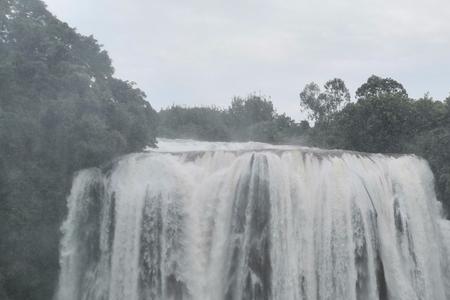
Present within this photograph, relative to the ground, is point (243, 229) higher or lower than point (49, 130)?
lower

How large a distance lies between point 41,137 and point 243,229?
26.3 ft

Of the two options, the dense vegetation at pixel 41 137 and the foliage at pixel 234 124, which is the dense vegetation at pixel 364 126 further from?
the dense vegetation at pixel 41 137

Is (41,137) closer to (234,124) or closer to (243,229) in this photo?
(243,229)

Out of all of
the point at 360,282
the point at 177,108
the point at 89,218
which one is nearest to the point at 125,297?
the point at 89,218

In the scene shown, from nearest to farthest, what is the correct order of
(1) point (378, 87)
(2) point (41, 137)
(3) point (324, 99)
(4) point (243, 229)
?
(4) point (243, 229)
(2) point (41, 137)
(1) point (378, 87)
(3) point (324, 99)

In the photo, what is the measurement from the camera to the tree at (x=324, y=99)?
4412cm

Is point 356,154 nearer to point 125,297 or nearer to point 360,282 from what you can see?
point 360,282

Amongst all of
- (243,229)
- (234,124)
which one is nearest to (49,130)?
(243,229)

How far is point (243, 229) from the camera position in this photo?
16125 mm

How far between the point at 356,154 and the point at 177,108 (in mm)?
34724

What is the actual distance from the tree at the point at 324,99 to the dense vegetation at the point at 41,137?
85.3 feet

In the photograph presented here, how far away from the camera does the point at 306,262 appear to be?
1603 cm

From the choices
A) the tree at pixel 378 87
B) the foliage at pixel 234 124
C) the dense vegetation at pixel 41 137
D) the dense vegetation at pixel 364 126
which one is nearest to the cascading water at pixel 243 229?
the dense vegetation at pixel 41 137

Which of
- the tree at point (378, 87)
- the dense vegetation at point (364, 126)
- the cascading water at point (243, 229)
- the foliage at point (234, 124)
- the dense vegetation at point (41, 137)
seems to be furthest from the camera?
the foliage at point (234, 124)
